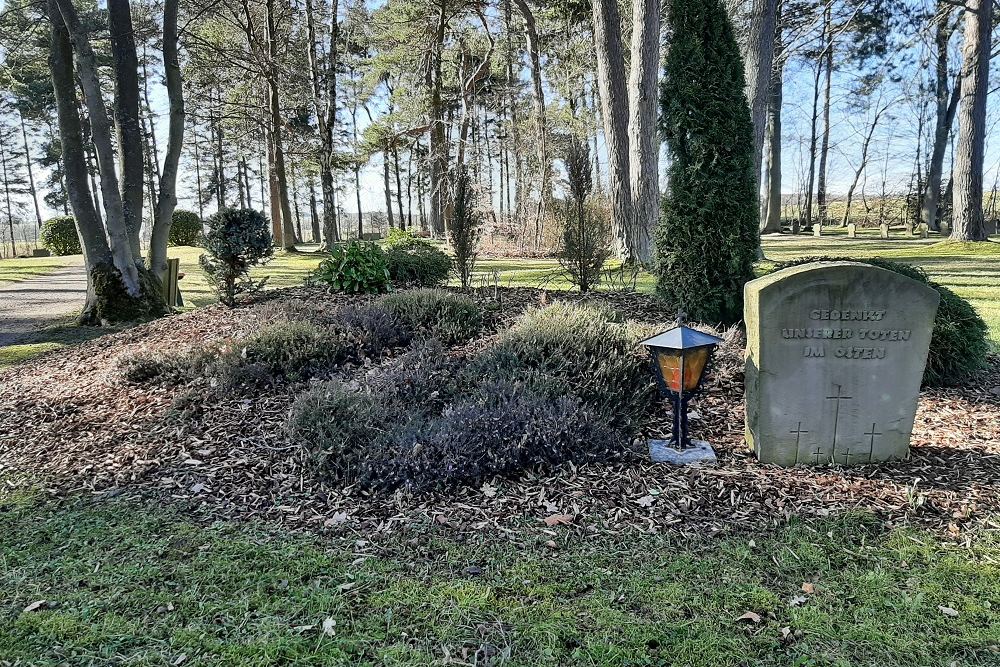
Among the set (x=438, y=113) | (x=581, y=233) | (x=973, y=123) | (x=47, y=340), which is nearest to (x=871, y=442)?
(x=581, y=233)

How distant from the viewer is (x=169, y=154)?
9.61m

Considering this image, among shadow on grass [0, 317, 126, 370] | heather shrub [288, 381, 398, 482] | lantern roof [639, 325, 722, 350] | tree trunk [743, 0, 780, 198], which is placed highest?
tree trunk [743, 0, 780, 198]

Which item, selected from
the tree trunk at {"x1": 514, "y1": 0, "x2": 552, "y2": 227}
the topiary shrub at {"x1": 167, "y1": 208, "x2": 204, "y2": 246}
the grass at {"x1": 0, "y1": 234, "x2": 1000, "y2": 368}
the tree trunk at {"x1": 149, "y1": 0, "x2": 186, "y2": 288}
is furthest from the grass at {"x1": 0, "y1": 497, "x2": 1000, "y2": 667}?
the topiary shrub at {"x1": 167, "y1": 208, "x2": 204, "y2": 246}

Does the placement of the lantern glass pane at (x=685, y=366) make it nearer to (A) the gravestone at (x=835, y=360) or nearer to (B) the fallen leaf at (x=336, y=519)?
(A) the gravestone at (x=835, y=360)

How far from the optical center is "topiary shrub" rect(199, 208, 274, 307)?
7453 millimetres

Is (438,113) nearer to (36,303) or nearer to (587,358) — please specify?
(36,303)

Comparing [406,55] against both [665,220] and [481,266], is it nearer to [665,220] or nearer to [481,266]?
[481,266]

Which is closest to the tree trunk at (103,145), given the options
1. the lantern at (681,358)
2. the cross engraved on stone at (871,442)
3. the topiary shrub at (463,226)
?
the topiary shrub at (463,226)

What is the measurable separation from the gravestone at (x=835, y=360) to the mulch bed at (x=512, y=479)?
163 mm

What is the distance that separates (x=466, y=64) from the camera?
72.4ft

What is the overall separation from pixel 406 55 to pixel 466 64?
10.2ft

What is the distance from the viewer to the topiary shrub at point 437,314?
569 cm

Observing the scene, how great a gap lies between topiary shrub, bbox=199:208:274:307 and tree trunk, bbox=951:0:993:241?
15257mm

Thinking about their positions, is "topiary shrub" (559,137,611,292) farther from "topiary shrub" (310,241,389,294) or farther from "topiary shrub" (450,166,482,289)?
"topiary shrub" (310,241,389,294)
